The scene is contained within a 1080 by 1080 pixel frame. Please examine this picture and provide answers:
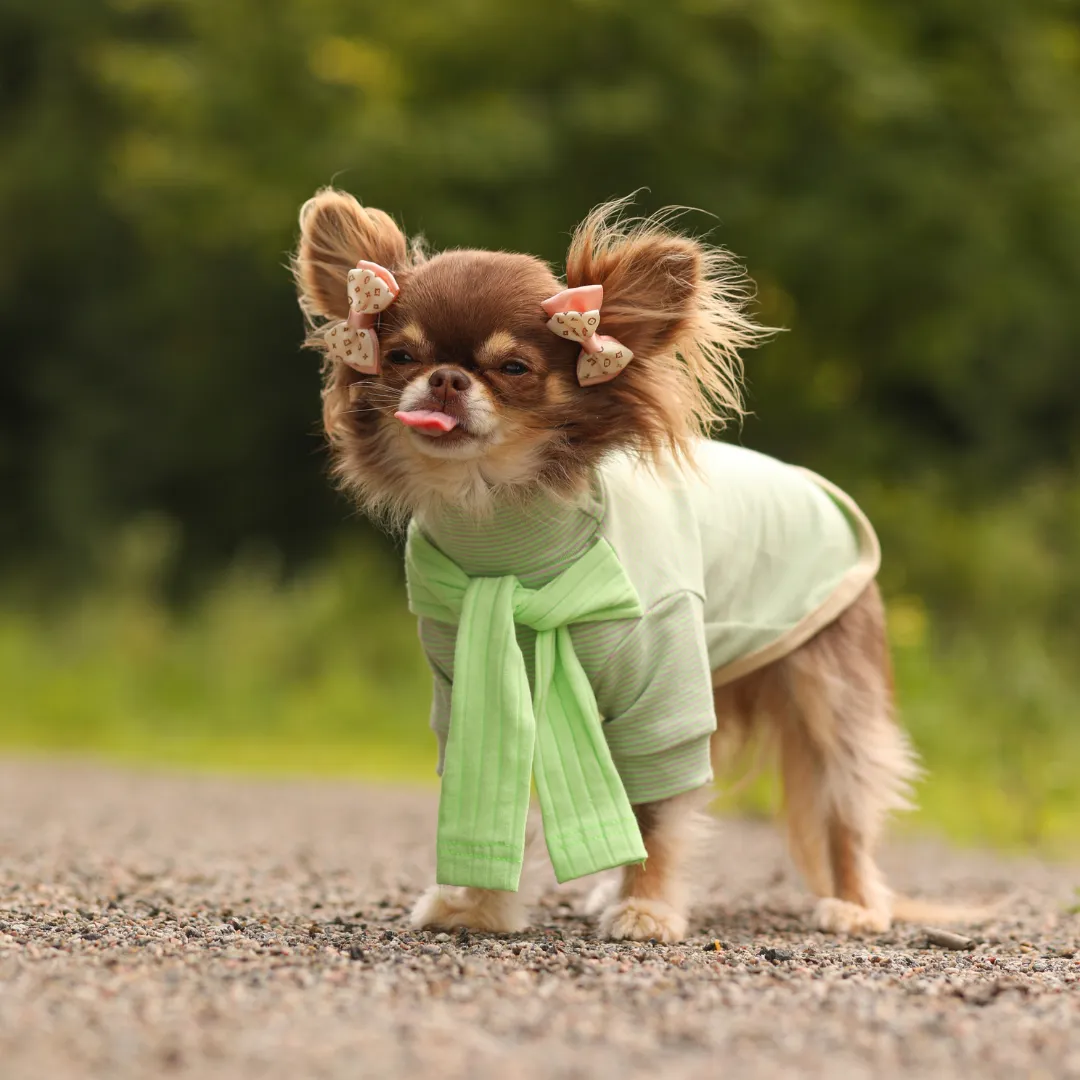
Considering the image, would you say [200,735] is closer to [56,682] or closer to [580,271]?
[56,682]

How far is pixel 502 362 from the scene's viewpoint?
4.02 m

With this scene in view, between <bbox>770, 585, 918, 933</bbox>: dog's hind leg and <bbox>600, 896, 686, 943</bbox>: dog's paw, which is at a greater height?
<bbox>770, 585, 918, 933</bbox>: dog's hind leg

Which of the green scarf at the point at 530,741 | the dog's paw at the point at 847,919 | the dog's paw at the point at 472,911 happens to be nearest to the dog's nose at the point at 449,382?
the green scarf at the point at 530,741

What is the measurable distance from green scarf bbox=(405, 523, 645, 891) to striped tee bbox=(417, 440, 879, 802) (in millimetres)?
68

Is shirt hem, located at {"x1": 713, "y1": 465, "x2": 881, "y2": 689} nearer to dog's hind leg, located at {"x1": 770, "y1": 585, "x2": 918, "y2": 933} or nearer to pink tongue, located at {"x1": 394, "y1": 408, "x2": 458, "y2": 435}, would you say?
dog's hind leg, located at {"x1": 770, "y1": 585, "x2": 918, "y2": 933}

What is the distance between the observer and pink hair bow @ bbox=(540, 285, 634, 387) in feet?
13.2

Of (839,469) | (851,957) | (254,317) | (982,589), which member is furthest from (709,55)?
(851,957)

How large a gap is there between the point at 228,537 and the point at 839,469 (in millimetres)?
6542

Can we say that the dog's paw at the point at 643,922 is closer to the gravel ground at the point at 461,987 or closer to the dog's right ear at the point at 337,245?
the gravel ground at the point at 461,987

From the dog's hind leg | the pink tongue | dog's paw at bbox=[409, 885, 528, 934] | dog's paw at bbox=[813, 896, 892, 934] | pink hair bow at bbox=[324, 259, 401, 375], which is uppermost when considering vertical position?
pink hair bow at bbox=[324, 259, 401, 375]

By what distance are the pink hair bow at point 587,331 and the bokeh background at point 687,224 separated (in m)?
6.07

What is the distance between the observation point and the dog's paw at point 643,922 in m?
4.24

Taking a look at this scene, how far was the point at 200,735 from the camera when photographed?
11.3m

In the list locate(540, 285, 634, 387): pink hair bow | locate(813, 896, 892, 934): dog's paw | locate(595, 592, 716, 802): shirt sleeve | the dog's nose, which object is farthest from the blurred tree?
the dog's nose
